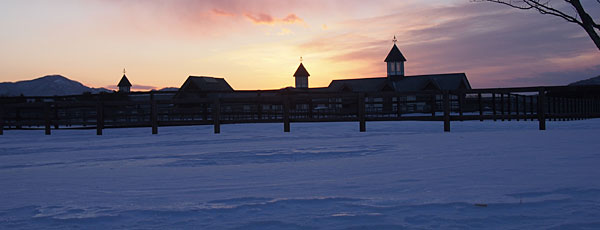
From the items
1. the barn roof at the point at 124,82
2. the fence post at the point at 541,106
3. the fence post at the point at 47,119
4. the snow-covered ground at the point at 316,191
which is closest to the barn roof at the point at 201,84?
the fence post at the point at 47,119

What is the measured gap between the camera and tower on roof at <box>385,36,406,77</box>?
5562 centimetres

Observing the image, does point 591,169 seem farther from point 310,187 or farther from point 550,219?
point 310,187

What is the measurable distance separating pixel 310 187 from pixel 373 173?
950 mm

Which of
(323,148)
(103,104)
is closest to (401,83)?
(103,104)

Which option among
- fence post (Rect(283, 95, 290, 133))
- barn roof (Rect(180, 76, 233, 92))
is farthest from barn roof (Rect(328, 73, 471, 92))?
fence post (Rect(283, 95, 290, 133))

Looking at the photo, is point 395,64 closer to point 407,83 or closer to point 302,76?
point 407,83

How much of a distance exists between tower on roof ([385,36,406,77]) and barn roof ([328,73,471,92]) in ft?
4.10

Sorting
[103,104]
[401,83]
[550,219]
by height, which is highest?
[401,83]

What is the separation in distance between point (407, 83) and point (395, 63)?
12.8ft

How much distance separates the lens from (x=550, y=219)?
262 centimetres

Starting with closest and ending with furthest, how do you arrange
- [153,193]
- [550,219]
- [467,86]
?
[550,219] → [153,193] → [467,86]

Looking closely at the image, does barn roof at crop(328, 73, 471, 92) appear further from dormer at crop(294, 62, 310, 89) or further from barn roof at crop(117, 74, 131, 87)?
barn roof at crop(117, 74, 131, 87)

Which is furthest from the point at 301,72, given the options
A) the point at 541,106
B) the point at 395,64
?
the point at 541,106

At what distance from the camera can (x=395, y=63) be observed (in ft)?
184
